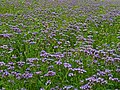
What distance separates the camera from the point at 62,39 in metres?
6.98

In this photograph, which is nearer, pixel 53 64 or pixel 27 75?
pixel 27 75

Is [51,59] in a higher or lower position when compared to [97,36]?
higher

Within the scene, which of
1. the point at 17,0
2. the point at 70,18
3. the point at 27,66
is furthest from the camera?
the point at 17,0

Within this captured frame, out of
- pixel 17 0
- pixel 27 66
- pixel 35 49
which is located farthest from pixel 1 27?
pixel 17 0

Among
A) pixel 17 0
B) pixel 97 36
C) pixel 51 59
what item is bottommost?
pixel 17 0

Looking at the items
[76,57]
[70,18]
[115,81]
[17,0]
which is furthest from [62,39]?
[17,0]

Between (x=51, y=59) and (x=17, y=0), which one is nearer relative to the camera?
(x=51, y=59)

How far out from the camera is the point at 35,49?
6.31 metres

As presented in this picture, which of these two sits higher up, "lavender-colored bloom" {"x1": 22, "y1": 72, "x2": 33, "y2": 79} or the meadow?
"lavender-colored bloom" {"x1": 22, "y1": 72, "x2": 33, "y2": 79}

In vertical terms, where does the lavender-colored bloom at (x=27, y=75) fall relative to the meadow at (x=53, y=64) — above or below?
above

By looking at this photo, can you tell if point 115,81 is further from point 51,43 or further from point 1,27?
point 1,27

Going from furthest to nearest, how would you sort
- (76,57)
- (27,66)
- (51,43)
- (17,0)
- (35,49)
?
(17,0) → (51,43) → (35,49) → (76,57) → (27,66)

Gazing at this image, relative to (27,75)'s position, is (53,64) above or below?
below

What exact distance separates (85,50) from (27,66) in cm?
114
